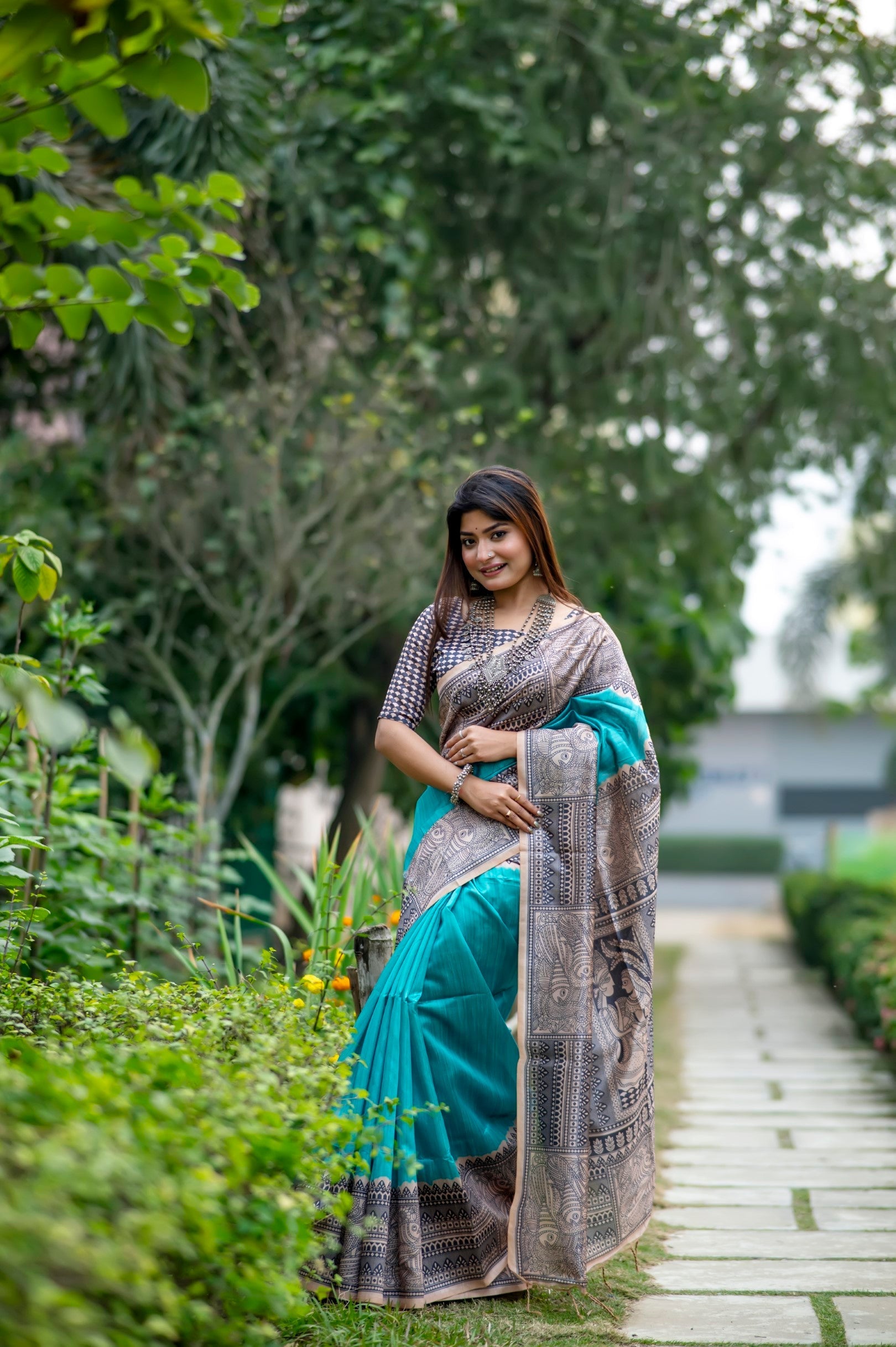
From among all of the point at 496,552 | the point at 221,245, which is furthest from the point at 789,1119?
the point at 221,245

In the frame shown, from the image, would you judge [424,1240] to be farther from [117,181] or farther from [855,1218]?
[117,181]

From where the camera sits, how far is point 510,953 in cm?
284

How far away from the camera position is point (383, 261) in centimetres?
615

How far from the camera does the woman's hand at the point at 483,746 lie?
115 inches

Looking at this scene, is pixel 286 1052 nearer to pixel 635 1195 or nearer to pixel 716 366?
pixel 635 1195

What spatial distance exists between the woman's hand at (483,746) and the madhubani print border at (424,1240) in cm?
83

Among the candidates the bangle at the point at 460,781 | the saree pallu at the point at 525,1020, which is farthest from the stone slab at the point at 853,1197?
the bangle at the point at 460,781

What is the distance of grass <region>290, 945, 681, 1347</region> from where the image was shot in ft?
7.91

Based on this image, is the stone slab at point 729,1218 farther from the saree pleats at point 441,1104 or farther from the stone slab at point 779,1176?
the saree pleats at point 441,1104

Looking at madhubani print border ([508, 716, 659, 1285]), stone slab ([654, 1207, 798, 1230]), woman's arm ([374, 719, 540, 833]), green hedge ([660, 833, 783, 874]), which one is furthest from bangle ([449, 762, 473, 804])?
green hedge ([660, 833, 783, 874])

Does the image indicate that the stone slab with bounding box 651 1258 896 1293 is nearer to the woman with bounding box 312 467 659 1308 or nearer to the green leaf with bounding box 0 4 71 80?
the woman with bounding box 312 467 659 1308

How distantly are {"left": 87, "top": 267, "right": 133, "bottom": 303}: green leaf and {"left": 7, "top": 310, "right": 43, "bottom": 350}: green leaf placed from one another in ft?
0.72

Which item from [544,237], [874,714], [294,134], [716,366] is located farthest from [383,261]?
[874,714]

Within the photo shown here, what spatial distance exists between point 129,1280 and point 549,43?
617 cm
